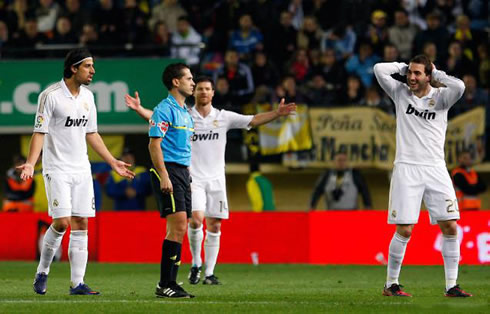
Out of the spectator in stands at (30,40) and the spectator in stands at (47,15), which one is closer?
the spectator in stands at (30,40)

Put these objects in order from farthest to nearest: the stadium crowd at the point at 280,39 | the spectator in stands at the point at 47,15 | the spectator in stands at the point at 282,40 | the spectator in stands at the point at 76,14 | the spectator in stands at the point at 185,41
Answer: the spectator in stands at the point at 47,15 → the spectator in stands at the point at 76,14 → the spectator in stands at the point at 282,40 → the spectator in stands at the point at 185,41 → the stadium crowd at the point at 280,39

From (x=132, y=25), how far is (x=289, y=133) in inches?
156

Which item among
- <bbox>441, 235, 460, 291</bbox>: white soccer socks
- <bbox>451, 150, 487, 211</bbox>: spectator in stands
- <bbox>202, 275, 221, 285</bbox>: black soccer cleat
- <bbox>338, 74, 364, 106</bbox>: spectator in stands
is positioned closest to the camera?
<bbox>441, 235, 460, 291</bbox>: white soccer socks

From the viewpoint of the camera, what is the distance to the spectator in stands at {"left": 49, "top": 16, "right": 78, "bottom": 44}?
71.3 feet

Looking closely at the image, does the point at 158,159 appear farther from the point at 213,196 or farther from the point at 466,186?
the point at 466,186

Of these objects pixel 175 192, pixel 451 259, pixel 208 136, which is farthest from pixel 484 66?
pixel 175 192

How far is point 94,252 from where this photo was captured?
773 inches

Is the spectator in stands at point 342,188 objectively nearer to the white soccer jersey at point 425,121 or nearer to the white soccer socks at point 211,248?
the white soccer socks at point 211,248

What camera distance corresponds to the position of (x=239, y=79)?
2086 centimetres

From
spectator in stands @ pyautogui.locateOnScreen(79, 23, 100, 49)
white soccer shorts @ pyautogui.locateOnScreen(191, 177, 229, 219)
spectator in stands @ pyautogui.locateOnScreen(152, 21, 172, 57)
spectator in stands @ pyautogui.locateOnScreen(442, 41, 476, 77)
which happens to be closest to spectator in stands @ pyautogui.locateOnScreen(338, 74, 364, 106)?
spectator in stands @ pyautogui.locateOnScreen(442, 41, 476, 77)

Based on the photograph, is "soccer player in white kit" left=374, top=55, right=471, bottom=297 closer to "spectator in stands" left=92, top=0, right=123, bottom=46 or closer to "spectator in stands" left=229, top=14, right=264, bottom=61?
"spectator in stands" left=229, top=14, right=264, bottom=61

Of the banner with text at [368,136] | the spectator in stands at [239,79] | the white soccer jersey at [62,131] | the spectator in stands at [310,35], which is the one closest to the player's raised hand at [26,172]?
the white soccer jersey at [62,131]

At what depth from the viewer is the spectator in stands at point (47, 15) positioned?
22.9 metres

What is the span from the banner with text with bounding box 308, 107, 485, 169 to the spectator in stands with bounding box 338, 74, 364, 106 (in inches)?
5.9
